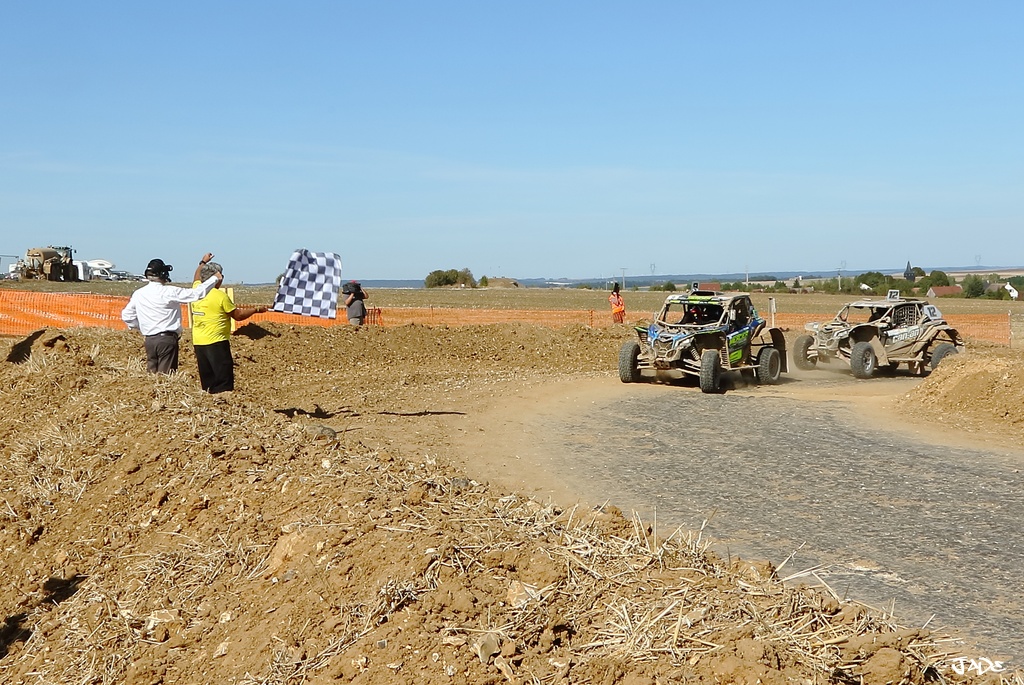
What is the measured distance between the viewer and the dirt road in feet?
20.7

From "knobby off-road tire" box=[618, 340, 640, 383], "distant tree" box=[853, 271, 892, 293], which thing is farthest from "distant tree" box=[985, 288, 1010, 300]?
"knobby off-road tire" box=[618, 340, 640, 383]

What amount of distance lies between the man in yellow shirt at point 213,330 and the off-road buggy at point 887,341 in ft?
43.6

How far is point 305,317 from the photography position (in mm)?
25469

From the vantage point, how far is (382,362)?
20359 millimetres

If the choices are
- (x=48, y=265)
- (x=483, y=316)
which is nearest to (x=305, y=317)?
(x=483, y=316)

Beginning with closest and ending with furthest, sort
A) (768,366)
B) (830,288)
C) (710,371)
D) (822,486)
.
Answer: (822,486) < (710,371) < (768,366) < (830,288)

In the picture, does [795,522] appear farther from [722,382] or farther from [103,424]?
[722,382]

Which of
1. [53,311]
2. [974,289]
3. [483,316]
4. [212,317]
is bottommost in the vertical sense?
[974,289]

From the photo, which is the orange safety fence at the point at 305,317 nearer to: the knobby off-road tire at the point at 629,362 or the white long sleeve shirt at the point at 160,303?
the knobby off-road tire at the point at 629,362

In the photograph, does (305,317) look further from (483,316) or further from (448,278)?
(448,278)

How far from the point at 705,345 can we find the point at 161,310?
33.3ft

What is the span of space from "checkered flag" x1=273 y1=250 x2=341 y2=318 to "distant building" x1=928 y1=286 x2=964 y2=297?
70964 millimetres

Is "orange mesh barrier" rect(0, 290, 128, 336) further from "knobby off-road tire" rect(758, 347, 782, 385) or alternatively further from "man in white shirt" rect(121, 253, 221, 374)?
"knobby off-road tire" rect(758, 347, 782, 385)

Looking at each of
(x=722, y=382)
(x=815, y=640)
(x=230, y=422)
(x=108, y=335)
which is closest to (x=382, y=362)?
(x=108, y=335)
